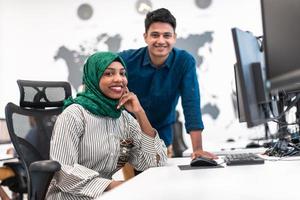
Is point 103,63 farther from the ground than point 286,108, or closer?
farther from the ground

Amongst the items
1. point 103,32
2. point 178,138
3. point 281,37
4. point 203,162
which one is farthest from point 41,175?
point 103,32

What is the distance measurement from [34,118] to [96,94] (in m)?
0.37

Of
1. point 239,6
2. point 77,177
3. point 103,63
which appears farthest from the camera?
point 239,6

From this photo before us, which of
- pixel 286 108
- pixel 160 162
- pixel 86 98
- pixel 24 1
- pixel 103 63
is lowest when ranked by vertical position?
pixel 160 162

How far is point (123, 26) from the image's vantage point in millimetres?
4789

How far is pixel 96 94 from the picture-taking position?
1.73m

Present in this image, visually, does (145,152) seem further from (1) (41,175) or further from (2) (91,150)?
(1) (41,175)

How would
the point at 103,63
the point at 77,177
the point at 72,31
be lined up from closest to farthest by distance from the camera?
the point at 77,177 < the point at 103,63 < the point at 72,31

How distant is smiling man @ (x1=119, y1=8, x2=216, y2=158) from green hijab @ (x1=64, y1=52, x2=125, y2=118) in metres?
0.42

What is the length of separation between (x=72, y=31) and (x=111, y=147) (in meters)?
3.55

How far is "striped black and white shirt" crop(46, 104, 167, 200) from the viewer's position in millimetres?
1400

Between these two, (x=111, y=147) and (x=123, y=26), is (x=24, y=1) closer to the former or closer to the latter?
(x=123, y=26)

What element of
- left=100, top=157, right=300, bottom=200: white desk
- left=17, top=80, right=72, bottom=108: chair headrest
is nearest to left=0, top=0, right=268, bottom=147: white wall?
left=17, top=80, right=72, bottom=108: chair headrest

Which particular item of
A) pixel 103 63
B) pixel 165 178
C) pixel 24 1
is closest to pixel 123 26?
pixel 24 1
